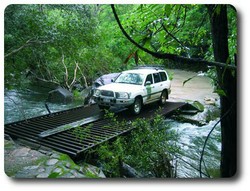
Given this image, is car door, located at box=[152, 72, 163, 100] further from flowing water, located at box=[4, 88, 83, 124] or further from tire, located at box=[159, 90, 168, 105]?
flowing water, located at box=[4, 88, 83, 124]

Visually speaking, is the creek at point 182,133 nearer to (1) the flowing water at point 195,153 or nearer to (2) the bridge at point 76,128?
(1) the flowing water at point 195,153

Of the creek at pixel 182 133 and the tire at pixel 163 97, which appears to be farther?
the tire at pixel 163 97

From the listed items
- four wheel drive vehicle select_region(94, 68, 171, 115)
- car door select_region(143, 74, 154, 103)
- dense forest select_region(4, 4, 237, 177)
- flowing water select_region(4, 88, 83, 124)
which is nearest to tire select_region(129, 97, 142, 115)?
four wheel drive vehicle select_region(94, 68, 171, 115)

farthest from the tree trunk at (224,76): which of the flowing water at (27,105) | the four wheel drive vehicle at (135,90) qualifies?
the flowing water at (27,105)

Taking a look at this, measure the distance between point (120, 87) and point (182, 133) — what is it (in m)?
0.88

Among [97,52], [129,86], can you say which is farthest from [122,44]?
[129,86]

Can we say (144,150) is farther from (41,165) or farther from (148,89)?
(41,165)

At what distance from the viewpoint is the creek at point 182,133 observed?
9.14 feet

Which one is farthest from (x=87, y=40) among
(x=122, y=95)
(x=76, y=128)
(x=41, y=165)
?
(x=41, y=165)

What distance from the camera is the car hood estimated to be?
3.20 m

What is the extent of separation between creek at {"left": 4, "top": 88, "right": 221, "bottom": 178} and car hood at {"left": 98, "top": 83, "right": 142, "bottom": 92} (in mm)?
544

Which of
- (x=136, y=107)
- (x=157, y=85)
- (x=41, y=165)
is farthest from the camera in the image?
(x=136, y=107)

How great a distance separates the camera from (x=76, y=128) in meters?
3.16

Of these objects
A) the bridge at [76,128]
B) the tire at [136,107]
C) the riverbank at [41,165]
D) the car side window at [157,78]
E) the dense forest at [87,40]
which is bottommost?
the riverbank at [41,165]
